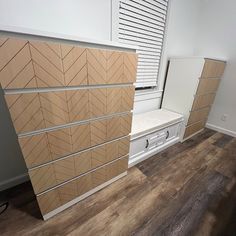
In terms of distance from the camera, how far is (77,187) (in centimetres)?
122

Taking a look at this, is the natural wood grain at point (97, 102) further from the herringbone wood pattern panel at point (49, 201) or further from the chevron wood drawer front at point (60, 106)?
the herringbone wood pattern panel at point (49, 201)

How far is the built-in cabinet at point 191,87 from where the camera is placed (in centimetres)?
197

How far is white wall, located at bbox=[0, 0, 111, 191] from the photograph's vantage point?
1.01 metres

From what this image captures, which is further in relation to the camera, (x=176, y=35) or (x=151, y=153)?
(x=176, y=35)

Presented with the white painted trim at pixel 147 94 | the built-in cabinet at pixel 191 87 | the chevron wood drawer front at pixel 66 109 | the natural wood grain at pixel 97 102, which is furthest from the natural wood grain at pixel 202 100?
the natural wood grain at pixel 97 102

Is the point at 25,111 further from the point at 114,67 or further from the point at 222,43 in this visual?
the point at 222,43

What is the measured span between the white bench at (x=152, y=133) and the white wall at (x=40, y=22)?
1114 mm

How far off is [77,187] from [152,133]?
1.09 m

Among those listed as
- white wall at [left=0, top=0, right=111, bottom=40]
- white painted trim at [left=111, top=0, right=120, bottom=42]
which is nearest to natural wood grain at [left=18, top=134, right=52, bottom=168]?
white wall at [left=0, top=0, right=111, bottom=40]

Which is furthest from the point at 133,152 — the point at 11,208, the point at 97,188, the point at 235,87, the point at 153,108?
the point at 235,87

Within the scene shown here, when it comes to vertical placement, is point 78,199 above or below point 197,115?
below

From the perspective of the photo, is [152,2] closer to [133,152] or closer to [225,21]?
[225,21]

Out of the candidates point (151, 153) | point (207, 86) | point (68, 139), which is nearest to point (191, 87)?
point (207, 86)

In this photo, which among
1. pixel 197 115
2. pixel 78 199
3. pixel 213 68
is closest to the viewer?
pixel 78 199
